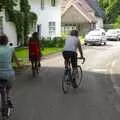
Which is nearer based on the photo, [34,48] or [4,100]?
[4,100]

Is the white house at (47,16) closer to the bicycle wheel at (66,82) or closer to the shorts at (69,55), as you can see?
the shorts at (69,55)

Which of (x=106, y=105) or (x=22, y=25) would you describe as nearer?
(x=106, y=105)

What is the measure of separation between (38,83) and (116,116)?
23.3ft

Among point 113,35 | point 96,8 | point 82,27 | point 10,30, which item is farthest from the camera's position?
point 96,8

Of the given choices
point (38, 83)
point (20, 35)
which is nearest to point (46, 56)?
point (20, 35)

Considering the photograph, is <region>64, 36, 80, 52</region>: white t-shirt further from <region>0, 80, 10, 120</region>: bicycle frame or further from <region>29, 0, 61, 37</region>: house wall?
<region>29, 0, 61, 37</region>: house wall

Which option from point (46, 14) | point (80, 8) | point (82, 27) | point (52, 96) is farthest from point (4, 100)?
point (82, 27)

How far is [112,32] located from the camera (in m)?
68.2

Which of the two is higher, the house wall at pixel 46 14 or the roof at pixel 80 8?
the roof at pixel 80 8

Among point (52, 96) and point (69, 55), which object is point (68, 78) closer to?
point (69, 55)

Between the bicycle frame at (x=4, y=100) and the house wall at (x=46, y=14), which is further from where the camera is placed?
the house wall at (x=46, y=14)

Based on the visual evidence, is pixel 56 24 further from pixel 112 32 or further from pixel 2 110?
pixel 2 110

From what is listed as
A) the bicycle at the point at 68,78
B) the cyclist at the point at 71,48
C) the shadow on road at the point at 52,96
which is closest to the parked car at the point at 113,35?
the shadow on road at the point at 52,96

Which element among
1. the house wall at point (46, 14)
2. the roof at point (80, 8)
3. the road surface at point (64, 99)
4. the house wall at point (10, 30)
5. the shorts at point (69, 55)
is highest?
the roof at point (80, 8)
